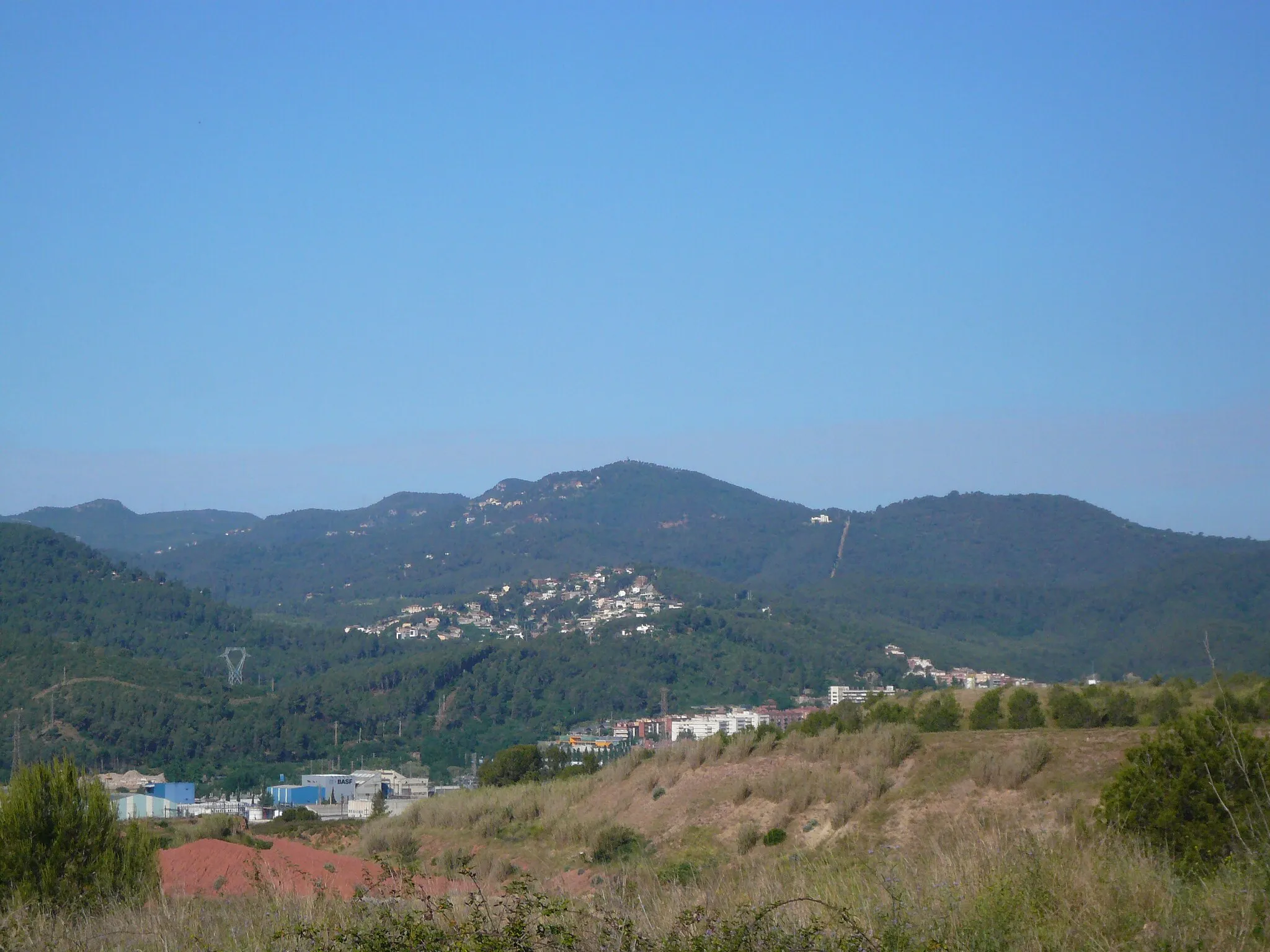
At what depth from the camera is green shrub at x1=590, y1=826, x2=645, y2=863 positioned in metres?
18.0

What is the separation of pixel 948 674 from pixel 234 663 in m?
46.8

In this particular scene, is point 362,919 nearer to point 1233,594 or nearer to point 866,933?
point 866,933

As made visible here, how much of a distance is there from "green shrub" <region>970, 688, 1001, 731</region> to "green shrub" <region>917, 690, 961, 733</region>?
0.33 meters

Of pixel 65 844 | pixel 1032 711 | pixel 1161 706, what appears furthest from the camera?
pixel 1032 711

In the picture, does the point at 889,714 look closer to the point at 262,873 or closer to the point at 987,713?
the point at 987,713

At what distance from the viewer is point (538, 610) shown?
366 feet

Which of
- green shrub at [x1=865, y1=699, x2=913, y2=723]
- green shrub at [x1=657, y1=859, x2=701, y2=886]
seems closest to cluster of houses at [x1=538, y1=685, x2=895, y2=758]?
green shrub at [x1=865, y1=699, x2=913, y2=723]

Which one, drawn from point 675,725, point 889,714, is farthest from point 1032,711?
point 675,725

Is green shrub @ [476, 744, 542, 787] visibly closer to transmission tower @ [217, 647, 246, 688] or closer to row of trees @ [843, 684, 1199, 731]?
row of trees @ [843, 684, 1199, 731]

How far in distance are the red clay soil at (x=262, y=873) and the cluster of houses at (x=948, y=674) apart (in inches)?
1831

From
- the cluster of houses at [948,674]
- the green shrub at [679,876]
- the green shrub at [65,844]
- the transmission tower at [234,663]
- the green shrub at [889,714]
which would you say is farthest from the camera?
the transmission tower at [234,663]

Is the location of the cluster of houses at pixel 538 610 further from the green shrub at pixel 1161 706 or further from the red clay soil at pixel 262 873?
the red clay soil at pixel 262 873

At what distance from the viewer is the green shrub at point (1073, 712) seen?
23.1 meters

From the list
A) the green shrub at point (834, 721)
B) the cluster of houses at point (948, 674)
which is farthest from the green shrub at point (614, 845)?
the cluster of houses at point (948, 674)
